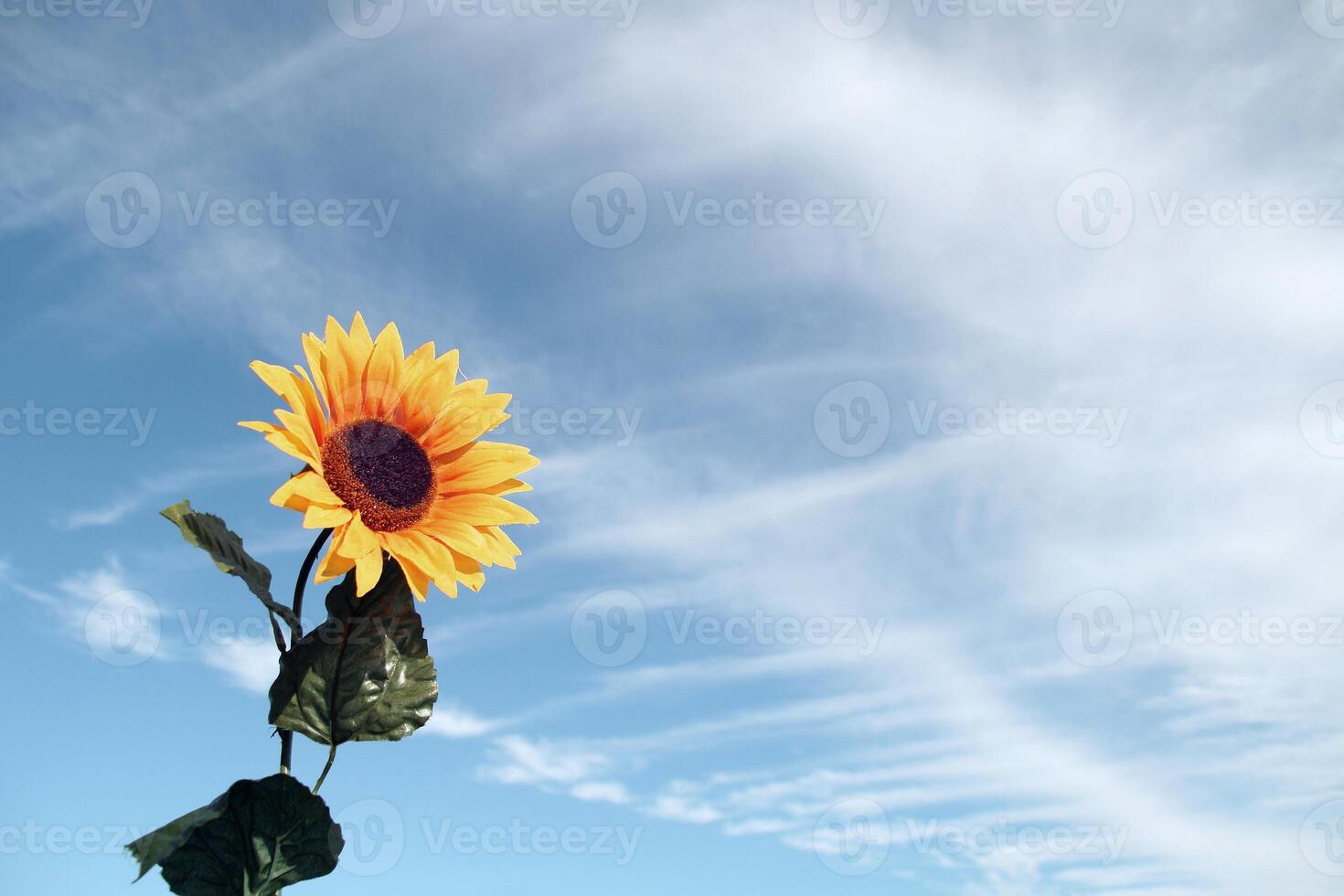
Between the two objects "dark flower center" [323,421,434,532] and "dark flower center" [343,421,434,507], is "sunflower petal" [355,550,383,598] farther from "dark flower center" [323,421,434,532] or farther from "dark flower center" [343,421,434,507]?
"dark flower center" [343,421,434,507]

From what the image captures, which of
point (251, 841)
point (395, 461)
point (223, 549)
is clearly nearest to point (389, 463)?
point (395, 461)

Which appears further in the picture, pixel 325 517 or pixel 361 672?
pixel 361 672

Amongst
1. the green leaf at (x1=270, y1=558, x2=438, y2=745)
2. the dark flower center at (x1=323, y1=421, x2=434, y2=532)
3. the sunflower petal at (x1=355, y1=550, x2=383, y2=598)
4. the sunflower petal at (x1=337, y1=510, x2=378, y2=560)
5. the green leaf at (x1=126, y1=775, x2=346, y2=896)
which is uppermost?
the dark flower center at (x1=323, y1=421, x2=434, y2=532)

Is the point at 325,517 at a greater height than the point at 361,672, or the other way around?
the point at 325,517

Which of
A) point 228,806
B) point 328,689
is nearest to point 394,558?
point 328,689

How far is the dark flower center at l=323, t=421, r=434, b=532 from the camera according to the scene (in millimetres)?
3566

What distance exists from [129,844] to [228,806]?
299 millimetres

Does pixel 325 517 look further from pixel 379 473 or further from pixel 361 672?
pixel 361 672

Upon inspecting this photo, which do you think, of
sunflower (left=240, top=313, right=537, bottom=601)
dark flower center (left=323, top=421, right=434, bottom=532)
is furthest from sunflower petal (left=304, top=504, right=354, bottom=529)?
dark flower center (left=323, top=421, right=434, bottom=532)

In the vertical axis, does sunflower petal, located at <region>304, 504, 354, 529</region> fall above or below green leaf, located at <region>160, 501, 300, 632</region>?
above

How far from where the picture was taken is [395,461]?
3777mm

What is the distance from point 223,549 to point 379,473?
644 mm

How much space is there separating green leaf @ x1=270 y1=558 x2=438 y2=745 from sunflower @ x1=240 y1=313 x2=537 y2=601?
0.46 ft

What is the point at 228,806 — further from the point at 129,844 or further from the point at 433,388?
the point at 433,388
